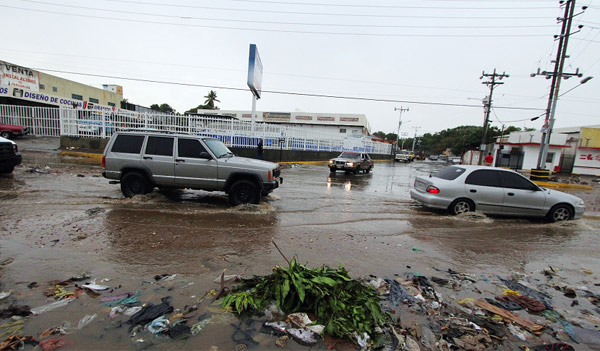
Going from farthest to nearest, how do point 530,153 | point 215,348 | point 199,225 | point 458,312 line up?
point 530,153, point 199,225, point 458,312, point 215,348

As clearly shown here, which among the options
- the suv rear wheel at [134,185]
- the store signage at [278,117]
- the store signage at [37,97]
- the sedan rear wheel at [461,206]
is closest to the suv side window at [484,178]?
the sedan rear wheel at [461,206]

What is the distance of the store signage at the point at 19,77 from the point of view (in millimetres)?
24828

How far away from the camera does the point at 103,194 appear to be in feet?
26.9

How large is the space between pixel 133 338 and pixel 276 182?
537 centimetres

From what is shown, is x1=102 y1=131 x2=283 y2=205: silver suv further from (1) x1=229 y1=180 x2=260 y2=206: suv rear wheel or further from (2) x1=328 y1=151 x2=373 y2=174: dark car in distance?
(2) x1=328 y1=151 x2=373 y2=174: dark car in distance

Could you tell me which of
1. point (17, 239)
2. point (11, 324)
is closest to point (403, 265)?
point (11, 324)

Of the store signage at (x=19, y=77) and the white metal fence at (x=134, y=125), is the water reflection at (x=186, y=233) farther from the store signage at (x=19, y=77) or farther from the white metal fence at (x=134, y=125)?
the store signage at (x=19, y=77)

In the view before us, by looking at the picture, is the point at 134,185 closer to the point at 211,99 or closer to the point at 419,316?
the point at 419,316

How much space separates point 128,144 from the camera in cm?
766

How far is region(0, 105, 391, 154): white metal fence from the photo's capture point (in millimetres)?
16719

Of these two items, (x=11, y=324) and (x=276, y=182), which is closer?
(x=11, y=324)

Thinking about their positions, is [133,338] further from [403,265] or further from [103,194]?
[103,194]

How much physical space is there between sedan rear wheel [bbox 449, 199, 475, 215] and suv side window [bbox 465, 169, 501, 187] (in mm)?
543

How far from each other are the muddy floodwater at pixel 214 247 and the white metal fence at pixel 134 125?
8449 millimetres
